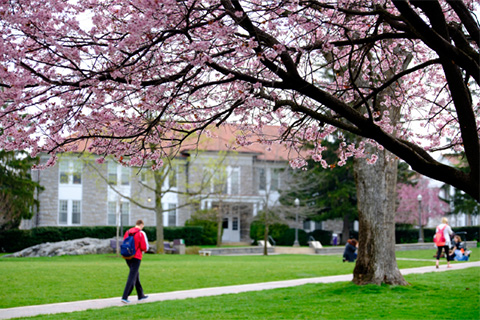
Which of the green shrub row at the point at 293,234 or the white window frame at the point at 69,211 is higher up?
the white window frame at the point at 69,211

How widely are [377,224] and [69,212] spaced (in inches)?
1178

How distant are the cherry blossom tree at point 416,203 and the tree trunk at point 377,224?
1026 inches

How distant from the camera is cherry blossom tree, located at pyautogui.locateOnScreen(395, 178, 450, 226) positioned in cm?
3866

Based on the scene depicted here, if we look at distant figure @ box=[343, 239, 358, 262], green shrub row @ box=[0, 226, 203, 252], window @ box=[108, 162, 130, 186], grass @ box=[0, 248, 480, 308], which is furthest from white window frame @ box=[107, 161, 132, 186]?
distant figure @ box=[343, 239, 358, 262]

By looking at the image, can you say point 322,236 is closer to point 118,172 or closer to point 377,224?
point 118,172

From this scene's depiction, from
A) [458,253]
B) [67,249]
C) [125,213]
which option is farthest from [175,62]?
[125,213]

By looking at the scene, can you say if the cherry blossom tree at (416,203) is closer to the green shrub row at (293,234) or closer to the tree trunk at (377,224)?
the green shrub row at (293,234)

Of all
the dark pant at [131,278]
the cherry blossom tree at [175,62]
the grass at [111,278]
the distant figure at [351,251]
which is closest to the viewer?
the cherry blossom tree at [175,62]

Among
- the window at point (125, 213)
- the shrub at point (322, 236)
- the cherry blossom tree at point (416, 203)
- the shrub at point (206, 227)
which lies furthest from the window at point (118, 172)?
the cherry blossom tree at point (416, 203)

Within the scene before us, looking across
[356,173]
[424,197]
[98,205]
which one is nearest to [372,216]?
[356,173]

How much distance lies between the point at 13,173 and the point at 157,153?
2679cm

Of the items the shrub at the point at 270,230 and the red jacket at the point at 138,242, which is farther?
the shrub at the point at 270,230

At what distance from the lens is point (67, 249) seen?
26766 millimetres

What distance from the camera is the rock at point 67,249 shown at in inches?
1030
